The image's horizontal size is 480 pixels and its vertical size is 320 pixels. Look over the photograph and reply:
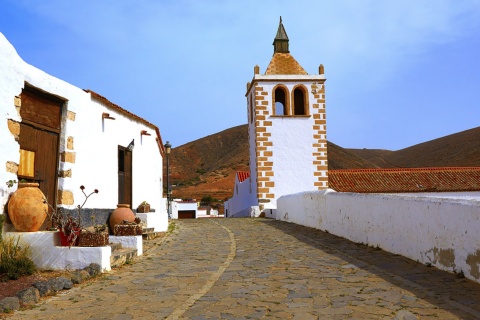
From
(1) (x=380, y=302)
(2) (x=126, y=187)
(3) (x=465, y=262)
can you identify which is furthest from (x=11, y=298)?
(2) (x=126, y=187)

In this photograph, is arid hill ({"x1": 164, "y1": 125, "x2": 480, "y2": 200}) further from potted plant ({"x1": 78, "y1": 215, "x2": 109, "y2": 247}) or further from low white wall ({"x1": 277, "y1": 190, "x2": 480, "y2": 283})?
potted plant ({"x1": 78, "y1": 215, "x2": 109, "y2": 247})

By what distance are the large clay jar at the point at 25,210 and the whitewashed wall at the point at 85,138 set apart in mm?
220

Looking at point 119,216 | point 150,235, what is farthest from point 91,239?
point 150,235

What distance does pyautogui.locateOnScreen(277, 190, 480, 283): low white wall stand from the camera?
615 centimetres

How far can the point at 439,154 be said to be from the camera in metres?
77.6

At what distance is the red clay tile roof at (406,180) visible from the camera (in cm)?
2258

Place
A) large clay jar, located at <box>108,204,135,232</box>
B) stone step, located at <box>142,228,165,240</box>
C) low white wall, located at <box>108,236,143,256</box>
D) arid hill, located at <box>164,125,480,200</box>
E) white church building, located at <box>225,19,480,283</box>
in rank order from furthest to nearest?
arid hill, located at <box>164,125,480,200</box> → white church building, located at <box>225,19,480,283</box> → stone step, located at <box>142,228,165,240</box> → large clay jar, located at <box>108,204,135,232</box> → low white wall, located at <box>108,236,143,256</box>

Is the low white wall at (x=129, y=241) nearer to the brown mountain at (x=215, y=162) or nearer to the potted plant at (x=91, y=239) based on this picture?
the potted plant at (x=91, y=239)

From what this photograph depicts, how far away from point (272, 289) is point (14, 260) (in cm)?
396

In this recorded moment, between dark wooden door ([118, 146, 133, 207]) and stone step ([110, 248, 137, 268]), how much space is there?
11.5 feet

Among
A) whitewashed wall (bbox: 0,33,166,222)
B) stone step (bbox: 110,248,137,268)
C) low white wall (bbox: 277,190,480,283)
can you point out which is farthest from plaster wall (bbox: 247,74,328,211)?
stone step (bbox: 110,248,137,268)

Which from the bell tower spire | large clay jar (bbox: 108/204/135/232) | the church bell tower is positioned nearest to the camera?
large clay jar (bbox: 108/204/135/232)

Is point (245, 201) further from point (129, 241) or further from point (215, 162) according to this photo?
point (215, 162)

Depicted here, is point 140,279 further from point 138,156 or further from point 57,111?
point 138,156
